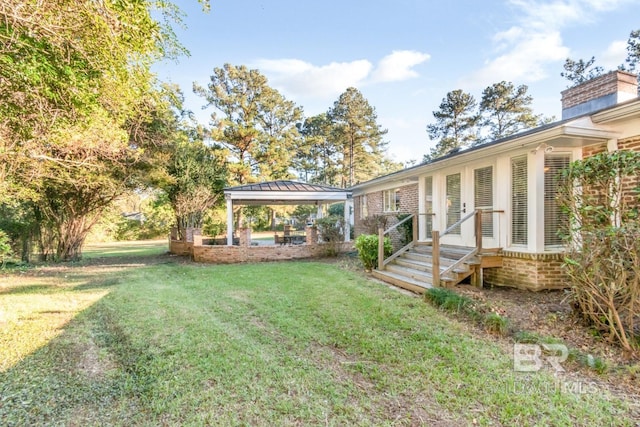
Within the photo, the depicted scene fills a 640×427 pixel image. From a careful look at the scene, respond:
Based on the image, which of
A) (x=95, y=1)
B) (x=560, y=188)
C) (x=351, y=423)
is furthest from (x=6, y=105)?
(x=560, y=188)

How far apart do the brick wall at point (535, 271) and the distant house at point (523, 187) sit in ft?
0.05

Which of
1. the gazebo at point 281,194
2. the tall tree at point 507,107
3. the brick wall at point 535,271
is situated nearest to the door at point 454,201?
the brick wall at point 535,271

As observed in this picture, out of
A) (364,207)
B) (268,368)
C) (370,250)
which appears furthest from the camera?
(364,207)

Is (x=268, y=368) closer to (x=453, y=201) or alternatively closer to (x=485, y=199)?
(x=485, y=199)

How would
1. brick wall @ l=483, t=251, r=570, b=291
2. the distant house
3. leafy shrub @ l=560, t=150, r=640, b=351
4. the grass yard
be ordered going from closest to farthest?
the grass yard < leafy shrub @ l=560, t=150, r=640, b=351 < the distant house < brick wall @ l=483, t=251, r=570, b=291

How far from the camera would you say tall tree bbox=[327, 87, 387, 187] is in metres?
28.3

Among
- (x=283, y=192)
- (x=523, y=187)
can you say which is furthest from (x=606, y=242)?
(x=283, y=192)

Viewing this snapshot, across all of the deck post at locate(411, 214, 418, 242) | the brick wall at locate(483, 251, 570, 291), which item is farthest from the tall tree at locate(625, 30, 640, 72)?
the brick wall at locate(483, 251, 570, 291)

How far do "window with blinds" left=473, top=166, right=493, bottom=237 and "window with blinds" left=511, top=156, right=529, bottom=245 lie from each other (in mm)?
507

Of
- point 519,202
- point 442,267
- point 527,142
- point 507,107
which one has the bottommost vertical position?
point 442,267

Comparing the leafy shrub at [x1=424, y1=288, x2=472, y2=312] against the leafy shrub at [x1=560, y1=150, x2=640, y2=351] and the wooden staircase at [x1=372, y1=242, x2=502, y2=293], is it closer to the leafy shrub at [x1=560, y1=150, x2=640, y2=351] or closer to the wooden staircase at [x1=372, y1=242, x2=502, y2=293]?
the wooden staircase at [x1=372, y1=242, x2=502, y2=293]

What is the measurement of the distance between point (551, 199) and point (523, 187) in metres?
0.53

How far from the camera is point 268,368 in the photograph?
324cm

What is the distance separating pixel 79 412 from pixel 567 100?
10880mm
